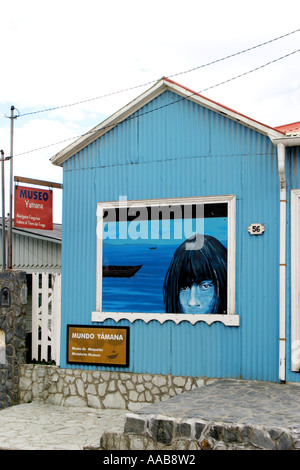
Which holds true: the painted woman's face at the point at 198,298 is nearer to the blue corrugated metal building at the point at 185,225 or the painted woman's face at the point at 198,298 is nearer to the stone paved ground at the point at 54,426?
the blue corrugated metal building at the point at 185,225

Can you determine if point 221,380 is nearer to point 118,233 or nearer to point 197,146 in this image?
point 118,233

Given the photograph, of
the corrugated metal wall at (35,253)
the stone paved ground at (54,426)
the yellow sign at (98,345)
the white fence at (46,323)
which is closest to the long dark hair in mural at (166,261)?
the yellow sign at (98,345)

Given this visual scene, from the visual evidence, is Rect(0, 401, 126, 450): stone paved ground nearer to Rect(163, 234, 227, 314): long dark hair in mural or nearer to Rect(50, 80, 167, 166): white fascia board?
Rect(163, 234, 227, 314): long dark hair in mural

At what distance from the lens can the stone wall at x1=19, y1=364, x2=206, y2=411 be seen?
1005 cm

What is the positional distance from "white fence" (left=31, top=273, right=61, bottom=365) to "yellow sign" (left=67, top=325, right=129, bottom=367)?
16.9 inches

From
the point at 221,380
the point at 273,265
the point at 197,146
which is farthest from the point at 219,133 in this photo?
the point at 221,380

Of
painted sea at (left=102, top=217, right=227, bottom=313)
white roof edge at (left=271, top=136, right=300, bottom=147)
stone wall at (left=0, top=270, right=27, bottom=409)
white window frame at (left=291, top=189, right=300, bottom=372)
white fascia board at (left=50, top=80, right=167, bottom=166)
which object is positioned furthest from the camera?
stone wall at (left=0, top=270, right=27, bottom=409)

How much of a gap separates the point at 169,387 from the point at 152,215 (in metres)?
2.96

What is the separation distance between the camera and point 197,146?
10164 mm

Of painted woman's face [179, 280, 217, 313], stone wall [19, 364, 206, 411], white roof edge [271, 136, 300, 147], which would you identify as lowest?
stone wall [19, 364, 206, 411]

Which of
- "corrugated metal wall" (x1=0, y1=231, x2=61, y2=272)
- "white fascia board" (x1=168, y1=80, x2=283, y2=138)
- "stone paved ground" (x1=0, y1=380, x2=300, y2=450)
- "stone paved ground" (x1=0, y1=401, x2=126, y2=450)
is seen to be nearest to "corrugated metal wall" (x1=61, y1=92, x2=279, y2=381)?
"white fascia board" (x1=168, y1=80, x2=283, y2=138)

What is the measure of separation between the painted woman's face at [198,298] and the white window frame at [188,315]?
0.11 m

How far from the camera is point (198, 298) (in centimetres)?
995

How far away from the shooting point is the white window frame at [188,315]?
31.7 ft
